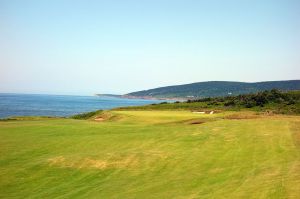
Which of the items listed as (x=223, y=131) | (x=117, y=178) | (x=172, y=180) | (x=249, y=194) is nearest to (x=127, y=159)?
(x=117, y=178)

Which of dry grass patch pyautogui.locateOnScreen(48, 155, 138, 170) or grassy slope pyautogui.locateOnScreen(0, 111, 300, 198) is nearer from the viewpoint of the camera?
grassy slope pyautogui.locateOnScreen(0, 111, 300, 198)

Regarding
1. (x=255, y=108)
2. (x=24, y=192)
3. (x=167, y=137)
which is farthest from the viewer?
(x=255, y=108)

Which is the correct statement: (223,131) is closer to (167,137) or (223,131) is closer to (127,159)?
(167,137)

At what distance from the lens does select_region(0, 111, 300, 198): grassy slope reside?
723 inches

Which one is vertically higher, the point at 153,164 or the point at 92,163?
the point at 92,163

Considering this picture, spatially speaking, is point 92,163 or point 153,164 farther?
point 92,163

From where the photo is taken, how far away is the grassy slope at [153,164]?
1838 centimetres

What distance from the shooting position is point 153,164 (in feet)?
76.8

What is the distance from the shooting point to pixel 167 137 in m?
32.2

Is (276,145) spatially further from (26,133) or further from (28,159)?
(26,133)

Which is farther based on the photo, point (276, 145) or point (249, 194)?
point (276, 145)

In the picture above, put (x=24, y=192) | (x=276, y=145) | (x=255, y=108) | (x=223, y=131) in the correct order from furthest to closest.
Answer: (x=255, y=108), (x=223, y=131), (x=276, y=145), (x=24, y=192)

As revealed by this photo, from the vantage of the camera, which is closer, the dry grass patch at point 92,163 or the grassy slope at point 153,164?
the grassy slope at point 153,164

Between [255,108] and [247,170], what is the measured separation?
57.5m
